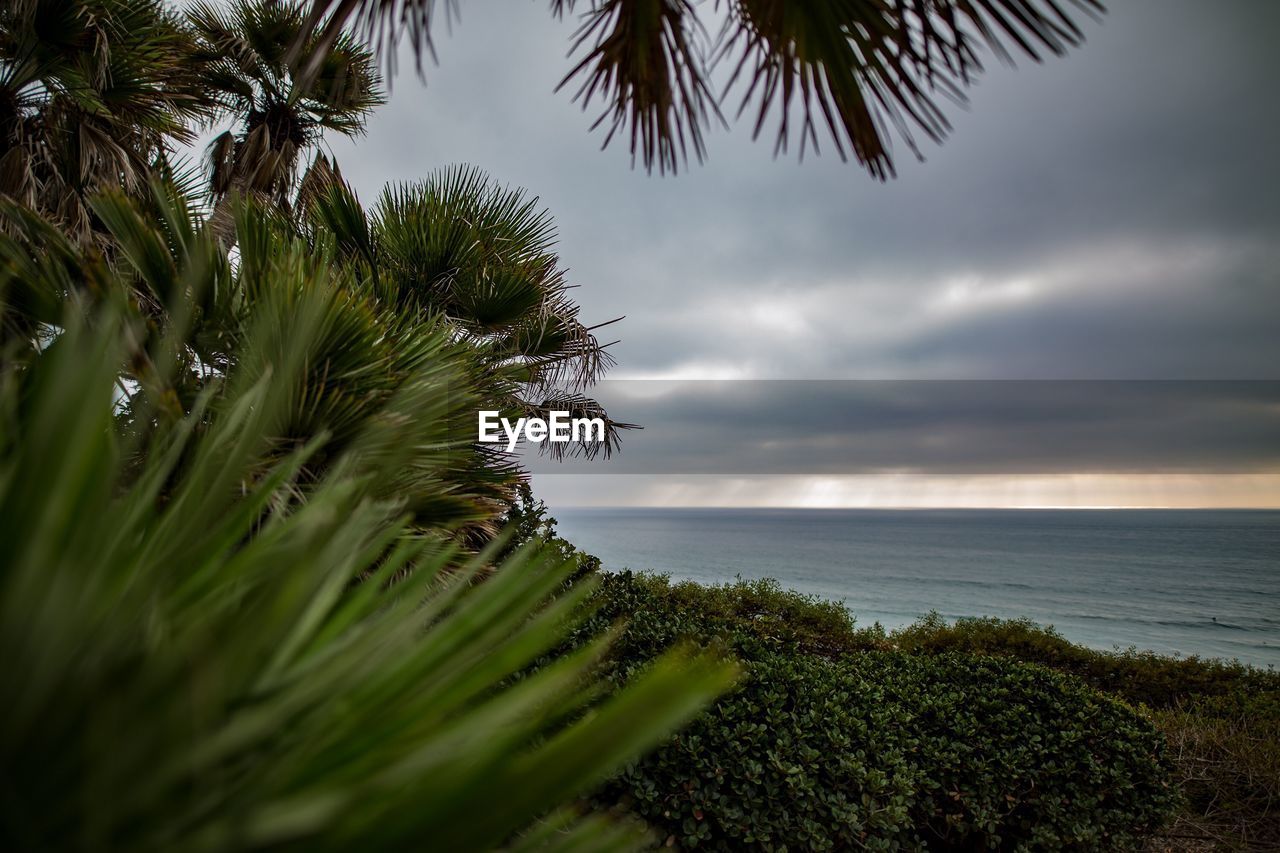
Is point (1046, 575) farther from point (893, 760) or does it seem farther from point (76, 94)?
point (76, 94)

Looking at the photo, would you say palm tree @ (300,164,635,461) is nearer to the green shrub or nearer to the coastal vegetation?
the coastal vegetation

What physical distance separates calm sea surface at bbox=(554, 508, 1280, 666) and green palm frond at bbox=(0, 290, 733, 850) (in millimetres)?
29968

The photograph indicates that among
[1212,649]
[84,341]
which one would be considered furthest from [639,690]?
[1212,649]

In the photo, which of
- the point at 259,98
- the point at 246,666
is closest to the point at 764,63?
the point at 246,666

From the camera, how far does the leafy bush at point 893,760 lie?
11.4ft

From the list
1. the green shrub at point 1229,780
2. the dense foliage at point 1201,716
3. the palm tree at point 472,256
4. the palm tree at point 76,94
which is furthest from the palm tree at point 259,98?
the green shrub at point 1229,780

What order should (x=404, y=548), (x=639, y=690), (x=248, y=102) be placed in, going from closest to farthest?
(x=639, y=690) → (x=404, y=548) → (x=248, y=102)

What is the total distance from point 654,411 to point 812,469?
78.5 ft

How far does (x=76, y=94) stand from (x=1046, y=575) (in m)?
55.7

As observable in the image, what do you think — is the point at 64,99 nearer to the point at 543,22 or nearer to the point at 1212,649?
the point at 543,22

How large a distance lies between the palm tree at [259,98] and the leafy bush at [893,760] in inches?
277

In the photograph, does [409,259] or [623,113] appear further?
[409,259]

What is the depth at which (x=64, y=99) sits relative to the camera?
5441 millimetres

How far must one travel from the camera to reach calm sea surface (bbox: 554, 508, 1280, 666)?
28.5 metres
